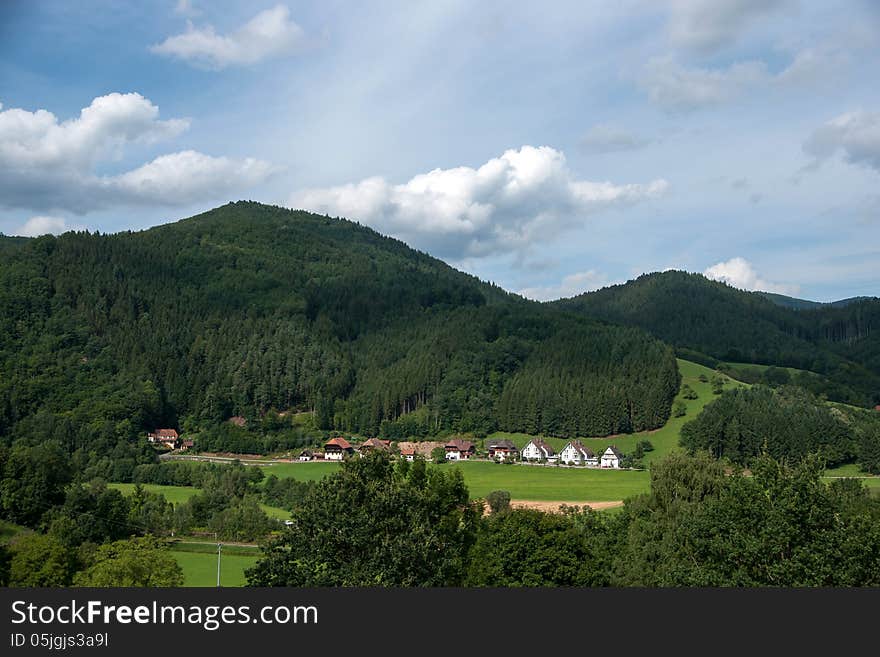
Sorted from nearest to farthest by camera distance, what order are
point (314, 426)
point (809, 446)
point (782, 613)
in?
point (782, 613)
point (809, 446)
point (314, 426)

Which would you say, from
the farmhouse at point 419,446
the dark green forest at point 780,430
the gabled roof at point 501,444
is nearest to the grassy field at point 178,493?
the farmhouse at point 419,446

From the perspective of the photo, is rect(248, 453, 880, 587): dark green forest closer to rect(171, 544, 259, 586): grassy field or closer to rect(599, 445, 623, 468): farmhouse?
rect(171, 544, 259, 586): grassy field

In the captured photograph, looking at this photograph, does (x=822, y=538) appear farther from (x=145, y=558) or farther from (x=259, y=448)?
(x=259, y=448)

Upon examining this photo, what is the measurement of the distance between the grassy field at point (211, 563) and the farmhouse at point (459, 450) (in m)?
78.4

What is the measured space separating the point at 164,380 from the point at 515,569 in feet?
568

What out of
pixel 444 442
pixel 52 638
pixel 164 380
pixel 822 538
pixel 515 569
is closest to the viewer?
pixel 52 638

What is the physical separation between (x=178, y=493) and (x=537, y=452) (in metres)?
68.5

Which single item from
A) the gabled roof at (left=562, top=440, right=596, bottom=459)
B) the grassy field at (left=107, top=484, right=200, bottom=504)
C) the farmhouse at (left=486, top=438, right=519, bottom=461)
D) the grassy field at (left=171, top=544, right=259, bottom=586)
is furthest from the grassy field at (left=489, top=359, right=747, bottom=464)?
the grassy field at (left=171, top=544, right=259, bottom=586)

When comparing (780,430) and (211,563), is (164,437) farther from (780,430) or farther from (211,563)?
(780,430)

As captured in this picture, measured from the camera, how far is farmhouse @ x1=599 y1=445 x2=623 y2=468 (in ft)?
434

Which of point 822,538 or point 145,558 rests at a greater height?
point 822,538

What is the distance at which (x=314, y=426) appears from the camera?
568ft

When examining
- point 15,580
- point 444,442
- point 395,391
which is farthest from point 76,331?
point 15,580

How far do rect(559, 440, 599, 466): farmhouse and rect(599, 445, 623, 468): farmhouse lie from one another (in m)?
1.50
